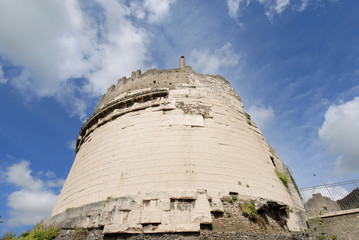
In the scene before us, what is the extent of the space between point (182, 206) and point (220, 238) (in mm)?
1237

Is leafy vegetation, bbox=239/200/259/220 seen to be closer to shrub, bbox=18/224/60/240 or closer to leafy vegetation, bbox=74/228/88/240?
leafy vegetation, bbox=74/228/88/240

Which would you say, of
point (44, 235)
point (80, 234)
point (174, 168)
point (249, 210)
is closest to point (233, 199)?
point (249, 210)

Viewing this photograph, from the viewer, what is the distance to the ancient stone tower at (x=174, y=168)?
577cm

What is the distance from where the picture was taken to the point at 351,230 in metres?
7.43

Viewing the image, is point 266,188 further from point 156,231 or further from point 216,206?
point 156,231

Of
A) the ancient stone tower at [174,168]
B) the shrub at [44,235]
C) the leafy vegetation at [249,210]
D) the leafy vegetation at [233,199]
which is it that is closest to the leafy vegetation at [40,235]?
the shrub at [44,235]

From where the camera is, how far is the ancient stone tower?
18.9 ft

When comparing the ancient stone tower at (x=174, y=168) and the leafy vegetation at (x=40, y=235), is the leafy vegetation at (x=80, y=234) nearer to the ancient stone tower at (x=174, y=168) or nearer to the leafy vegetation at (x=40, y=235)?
the ancient stone tower at (x=174, y=168)

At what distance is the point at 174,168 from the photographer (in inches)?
259

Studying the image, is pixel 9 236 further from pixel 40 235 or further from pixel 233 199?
pixel 233 199

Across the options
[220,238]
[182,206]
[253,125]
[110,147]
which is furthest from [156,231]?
[253,125]

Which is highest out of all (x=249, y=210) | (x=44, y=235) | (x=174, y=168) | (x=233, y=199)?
(x=174, y=168)

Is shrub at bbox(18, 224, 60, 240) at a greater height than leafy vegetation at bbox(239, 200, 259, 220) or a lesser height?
lesser

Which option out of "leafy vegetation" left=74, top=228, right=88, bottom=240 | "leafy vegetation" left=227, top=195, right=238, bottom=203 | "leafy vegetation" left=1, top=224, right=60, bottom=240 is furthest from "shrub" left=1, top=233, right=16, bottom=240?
"leafy vegetation" left=227, top=195, right=238, bottom=203
